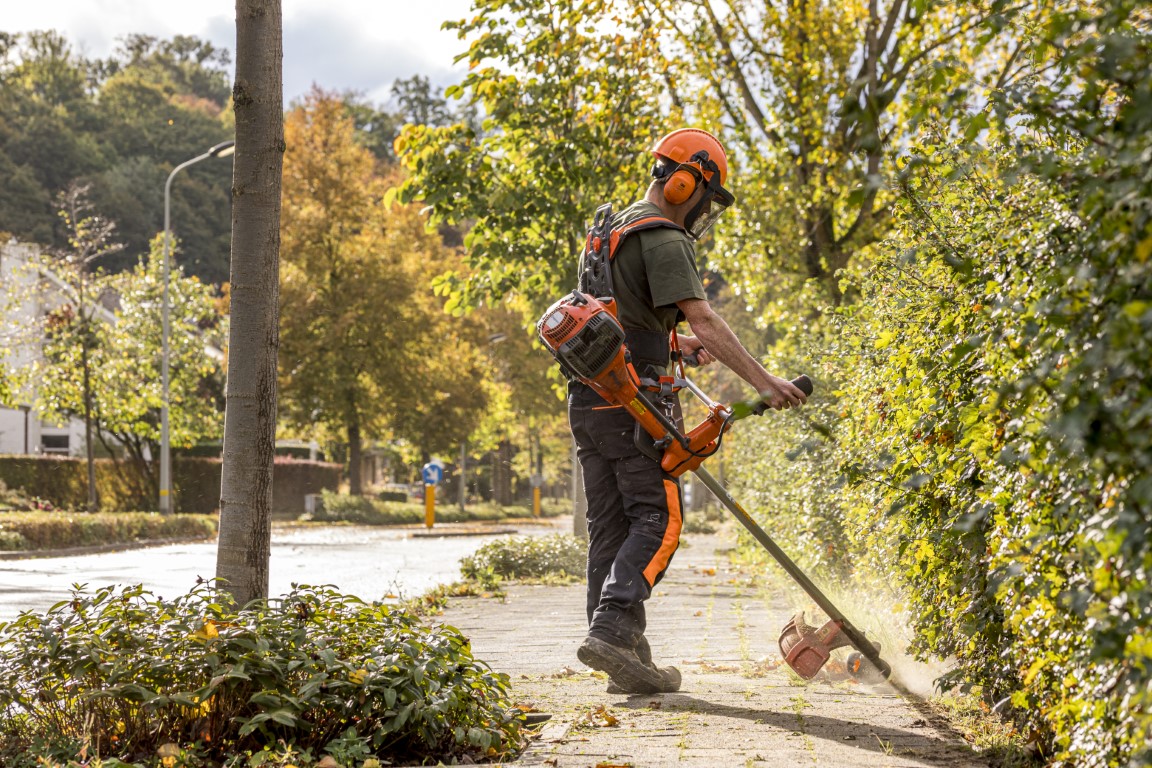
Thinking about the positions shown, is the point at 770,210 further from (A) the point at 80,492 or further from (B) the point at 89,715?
(A) the point at 80,492

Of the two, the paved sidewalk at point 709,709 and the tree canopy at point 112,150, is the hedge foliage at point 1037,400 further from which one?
the tree canopy at point 112,150

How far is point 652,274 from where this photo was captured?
203 inches

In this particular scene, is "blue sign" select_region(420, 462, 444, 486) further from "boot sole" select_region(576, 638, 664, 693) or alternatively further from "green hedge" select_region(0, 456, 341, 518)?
"boot sole" select_region(576, 638, 664, 693)

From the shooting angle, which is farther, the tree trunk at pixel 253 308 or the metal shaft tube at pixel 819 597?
the metal shaft tube at pixel 819 597

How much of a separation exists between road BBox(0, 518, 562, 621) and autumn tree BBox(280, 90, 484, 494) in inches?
573

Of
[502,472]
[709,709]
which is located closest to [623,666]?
[709,709]

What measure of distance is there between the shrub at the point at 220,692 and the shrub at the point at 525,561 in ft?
28.1

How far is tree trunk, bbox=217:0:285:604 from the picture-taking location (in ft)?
15.2

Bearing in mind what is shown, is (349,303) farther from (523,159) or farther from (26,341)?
(523,159)

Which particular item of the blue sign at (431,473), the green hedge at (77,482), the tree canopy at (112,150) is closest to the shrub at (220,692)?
the blue sign at (431,473)

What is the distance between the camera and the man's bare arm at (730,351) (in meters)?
4.80

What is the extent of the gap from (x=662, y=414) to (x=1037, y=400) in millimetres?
2396

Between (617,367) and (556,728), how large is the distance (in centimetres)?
146

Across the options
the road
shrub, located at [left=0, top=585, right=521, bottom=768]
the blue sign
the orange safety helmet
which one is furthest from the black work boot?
the blue sign
